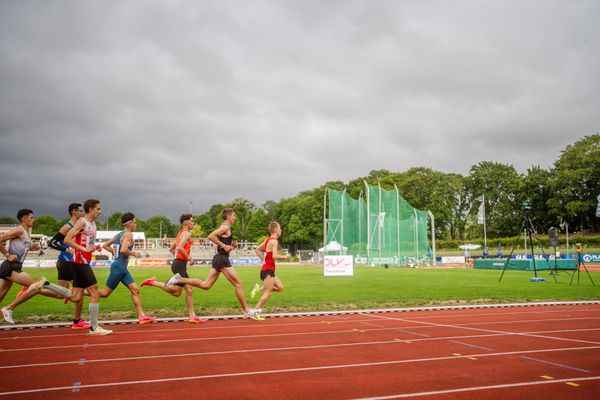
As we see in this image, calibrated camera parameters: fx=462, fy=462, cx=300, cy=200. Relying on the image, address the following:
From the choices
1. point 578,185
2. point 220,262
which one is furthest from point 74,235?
point 578,185

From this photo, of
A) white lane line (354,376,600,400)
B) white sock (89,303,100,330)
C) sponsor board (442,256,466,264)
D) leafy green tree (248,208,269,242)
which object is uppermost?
leafy green tree (248,208,269,242)

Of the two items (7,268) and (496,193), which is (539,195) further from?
(7,268)

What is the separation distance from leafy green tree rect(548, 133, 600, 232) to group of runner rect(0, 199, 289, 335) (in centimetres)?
7584

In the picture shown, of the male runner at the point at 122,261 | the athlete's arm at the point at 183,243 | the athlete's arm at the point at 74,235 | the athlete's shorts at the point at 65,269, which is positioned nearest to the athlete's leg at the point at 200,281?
the athlete's arm at the point at 183,243

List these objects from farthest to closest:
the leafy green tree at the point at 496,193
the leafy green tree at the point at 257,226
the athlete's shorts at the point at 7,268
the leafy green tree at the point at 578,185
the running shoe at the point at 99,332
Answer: the leafy green tree at the point at 257,226 < the leafy green tree at the point at 496,193 < the leafy green tree at the point at 578,185 < the athlete's shorts at the point at 7,268 < the running shoe at the point at 99,332

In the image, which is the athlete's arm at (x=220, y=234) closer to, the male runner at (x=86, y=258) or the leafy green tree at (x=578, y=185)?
the male runner at (x=86, y=258)

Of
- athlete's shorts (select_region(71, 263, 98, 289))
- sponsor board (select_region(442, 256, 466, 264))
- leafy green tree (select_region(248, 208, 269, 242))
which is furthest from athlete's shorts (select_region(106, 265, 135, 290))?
leafy green tree (select_region(248, 208, 269, 242))

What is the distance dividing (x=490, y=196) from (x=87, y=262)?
91849 millimetres

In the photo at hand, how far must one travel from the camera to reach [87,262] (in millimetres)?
8508

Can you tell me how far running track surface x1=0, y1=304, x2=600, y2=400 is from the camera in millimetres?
4805

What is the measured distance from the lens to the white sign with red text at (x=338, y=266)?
2978 centimetres

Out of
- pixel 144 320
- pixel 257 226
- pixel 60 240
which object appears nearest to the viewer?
pixel 60 240

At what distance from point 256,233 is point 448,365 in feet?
392

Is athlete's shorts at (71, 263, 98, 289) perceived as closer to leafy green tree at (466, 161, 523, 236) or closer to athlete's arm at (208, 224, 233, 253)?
athlete's arm at (208, 224, 233, 253)
